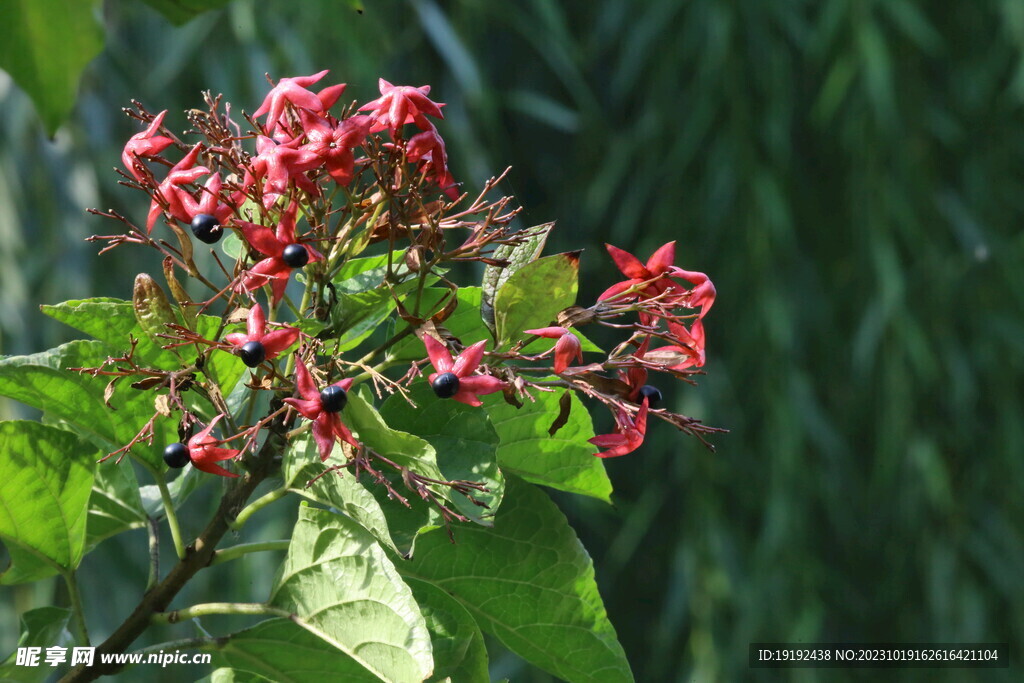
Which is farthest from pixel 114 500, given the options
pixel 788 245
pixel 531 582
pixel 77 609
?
pixel 788 245

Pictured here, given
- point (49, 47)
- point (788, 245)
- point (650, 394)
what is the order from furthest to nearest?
point (788, 245) < point (650, 394) < point (49, 47)

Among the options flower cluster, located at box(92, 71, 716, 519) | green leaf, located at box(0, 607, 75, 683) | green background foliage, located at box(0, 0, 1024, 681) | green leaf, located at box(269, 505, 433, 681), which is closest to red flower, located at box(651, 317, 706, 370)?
flower cluster, located at box(92, 71, 716, 519)

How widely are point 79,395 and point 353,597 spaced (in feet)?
0.36

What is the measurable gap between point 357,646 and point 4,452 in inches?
4.9

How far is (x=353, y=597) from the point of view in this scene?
0.31m

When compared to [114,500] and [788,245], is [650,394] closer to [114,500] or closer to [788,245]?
[114,500]

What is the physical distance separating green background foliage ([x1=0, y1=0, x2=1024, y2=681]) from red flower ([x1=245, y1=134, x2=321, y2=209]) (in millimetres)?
1300

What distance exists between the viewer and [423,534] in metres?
0.36

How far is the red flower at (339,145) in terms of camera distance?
300mm

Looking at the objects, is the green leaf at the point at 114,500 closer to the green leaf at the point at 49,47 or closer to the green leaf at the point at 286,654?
the green leaf at the point at 286,654

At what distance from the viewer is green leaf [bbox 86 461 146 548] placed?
0.39 meters

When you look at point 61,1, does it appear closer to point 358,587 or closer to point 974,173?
point 358,587

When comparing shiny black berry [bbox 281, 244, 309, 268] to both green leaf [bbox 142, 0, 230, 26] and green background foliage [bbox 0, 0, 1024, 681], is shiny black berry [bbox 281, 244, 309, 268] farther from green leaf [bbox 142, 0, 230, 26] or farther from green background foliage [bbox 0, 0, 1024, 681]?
green background foliage [bbox 0, 0, 1024, 681]

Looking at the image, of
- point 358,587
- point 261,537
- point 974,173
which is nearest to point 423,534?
point 358,587
